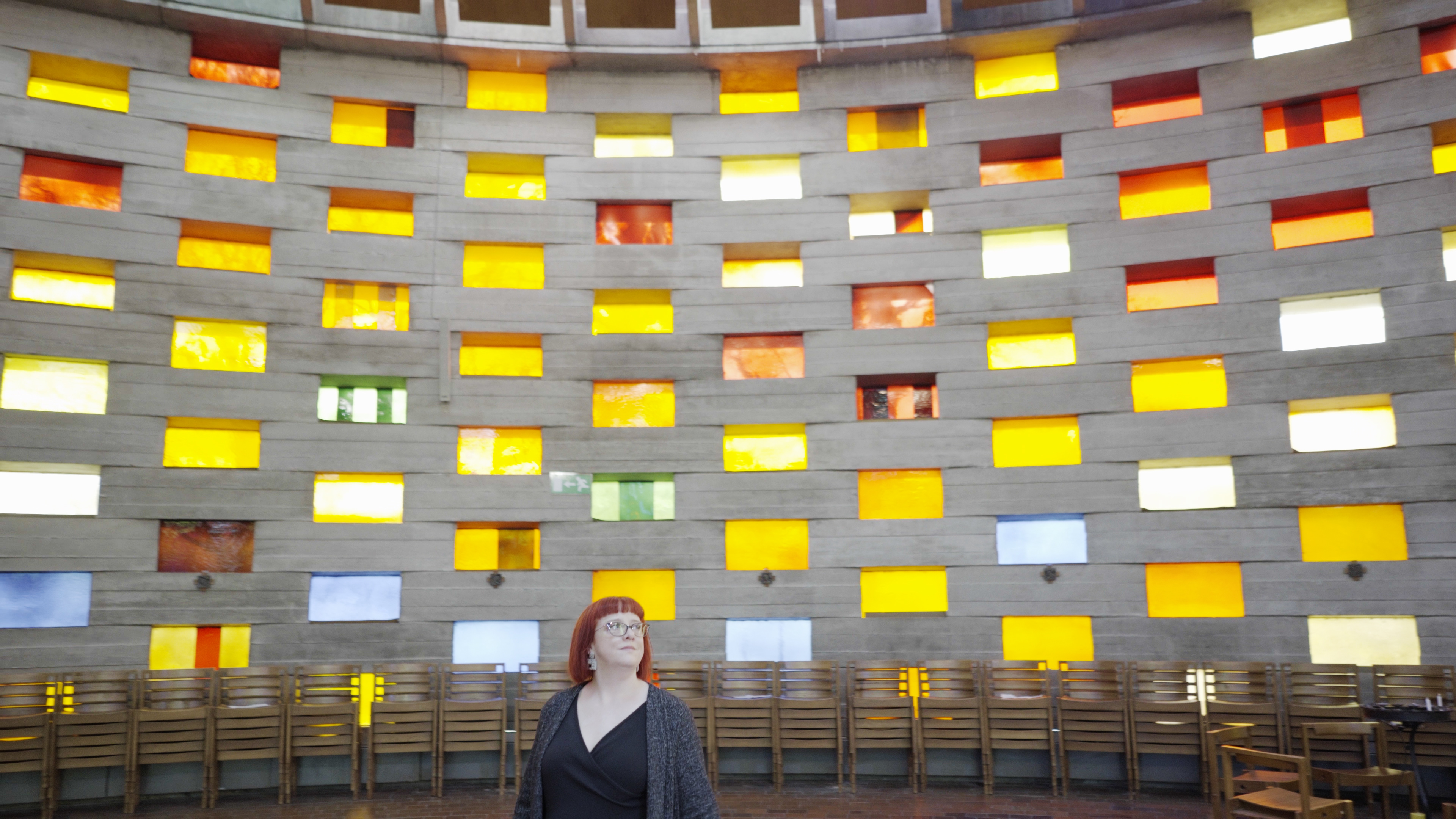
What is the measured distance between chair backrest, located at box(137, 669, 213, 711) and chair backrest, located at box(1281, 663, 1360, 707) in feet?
30.9

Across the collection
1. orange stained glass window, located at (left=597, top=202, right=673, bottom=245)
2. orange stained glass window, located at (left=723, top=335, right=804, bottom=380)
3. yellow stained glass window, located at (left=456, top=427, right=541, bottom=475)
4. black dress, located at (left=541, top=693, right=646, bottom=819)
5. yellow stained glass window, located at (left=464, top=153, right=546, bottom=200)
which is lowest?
black dress, located at (left=541, top=693, right=646, bottom=819)

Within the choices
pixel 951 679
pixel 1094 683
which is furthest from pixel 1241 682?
pixel 951 679

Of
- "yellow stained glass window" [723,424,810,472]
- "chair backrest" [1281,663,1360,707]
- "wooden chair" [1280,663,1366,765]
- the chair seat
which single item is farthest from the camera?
"yellow stained glass window" [723,424,810,472]

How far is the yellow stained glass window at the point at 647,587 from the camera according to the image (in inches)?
396

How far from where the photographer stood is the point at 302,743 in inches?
323

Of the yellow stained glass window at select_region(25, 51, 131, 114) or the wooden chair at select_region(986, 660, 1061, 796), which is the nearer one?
the wooden chair at select_region(986, 660, 1061, 796)

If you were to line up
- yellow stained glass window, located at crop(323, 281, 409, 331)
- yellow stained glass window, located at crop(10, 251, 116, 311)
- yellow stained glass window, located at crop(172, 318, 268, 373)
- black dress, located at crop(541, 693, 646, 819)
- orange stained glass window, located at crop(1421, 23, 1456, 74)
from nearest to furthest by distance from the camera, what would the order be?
black dress, located at crop(541, 693, 646, 819)
orange stained glass window, located at crop(1421, 23, 1456, 74)
yellow stained glass window, located at crop(10, 251, 116, 311)
yellow stained glass window, located at crop(172, 318, 268, 373)
yellow stained glass window, located at crop(323, 281, 409, 331)

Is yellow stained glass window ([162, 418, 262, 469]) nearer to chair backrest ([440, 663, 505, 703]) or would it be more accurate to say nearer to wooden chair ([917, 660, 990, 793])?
chair backrest ([440, 663, 505, 703])

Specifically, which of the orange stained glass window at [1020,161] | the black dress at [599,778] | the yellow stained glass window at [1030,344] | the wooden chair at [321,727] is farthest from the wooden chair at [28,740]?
the orange stained glass window at [1020,161]

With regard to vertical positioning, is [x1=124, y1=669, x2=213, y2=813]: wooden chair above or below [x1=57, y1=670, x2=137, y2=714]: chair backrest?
below

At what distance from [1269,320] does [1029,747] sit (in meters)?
4.98

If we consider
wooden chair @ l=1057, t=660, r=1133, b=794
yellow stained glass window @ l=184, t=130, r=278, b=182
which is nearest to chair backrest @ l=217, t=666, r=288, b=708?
yellow stained glass window @ l=184, t=130, r=278, b=182

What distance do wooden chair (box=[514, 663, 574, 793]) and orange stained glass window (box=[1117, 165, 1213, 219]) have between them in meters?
7.63

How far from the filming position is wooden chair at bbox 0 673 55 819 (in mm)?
7621
